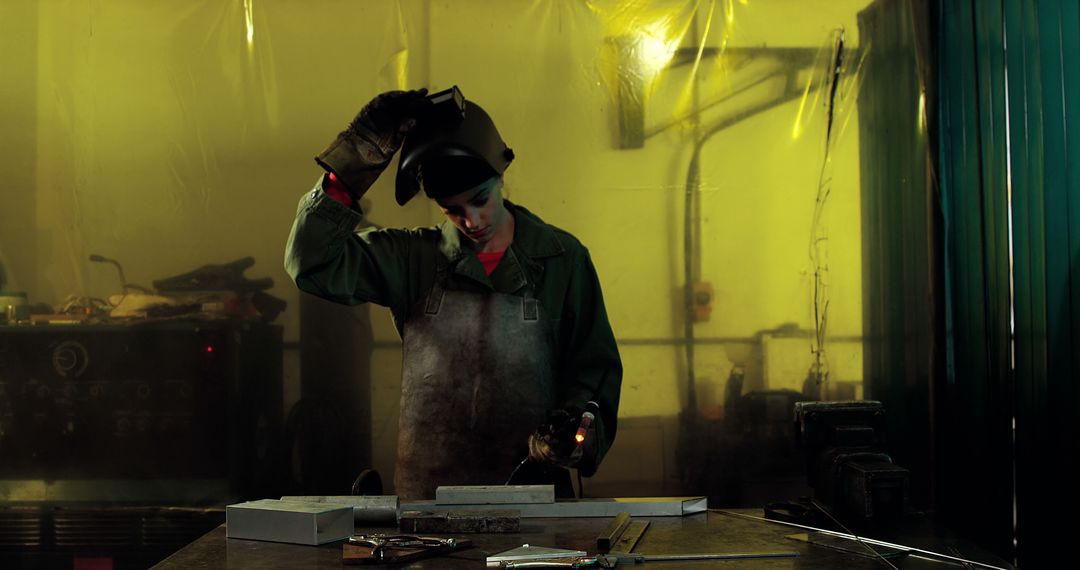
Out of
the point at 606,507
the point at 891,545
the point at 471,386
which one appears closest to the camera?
the point at 891,545

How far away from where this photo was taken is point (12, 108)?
3244 mm

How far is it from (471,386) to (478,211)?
1.45 feet

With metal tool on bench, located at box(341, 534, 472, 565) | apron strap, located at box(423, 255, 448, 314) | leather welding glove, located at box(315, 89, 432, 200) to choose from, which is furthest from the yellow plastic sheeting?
metal tool on bench, located at box(341, 534, 472, 565)

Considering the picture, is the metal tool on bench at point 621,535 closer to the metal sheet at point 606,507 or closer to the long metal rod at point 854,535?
the metal sheet at point 606,507

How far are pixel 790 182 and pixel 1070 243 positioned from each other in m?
1.01

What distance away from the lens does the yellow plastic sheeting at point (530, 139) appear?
10.6ft

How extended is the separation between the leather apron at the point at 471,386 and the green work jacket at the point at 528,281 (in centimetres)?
4

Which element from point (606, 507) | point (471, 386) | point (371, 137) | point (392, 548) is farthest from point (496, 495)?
point (371, 137)

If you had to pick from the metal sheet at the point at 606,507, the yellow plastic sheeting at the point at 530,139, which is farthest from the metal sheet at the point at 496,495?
the yellow plastic sheeting at the point at 530,139

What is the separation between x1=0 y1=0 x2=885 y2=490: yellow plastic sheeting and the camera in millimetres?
3236

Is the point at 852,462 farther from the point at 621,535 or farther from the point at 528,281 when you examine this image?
the point at 528,281

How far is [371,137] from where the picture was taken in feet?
7.43

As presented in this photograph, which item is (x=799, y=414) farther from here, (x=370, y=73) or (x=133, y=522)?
(x=133, y=522)

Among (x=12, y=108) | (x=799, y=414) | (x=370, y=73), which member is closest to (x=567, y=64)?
(x=370, y=73)
